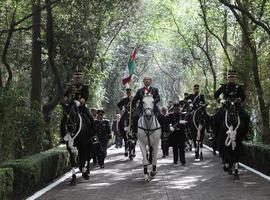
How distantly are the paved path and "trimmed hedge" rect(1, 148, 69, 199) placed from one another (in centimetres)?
42

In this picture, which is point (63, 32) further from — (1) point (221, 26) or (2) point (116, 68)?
(2) point (116, 68)

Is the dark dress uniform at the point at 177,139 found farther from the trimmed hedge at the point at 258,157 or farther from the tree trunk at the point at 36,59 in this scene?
the tree trunk at the point at 36,59

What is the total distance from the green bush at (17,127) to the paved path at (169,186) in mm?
2319

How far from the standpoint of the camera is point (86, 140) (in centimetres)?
1580

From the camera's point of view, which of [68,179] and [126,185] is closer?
[126,185]

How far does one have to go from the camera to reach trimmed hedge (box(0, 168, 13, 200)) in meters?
10.1

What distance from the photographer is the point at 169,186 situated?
13984 mm

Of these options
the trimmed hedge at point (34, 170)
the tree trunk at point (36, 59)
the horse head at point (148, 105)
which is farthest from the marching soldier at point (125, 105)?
the horse head at point (148, 105)

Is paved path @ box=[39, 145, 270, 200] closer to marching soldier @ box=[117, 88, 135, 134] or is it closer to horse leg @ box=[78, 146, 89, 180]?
horse leg @ box=[78, 146, 89, 180]

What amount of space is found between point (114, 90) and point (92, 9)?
33.0 meters

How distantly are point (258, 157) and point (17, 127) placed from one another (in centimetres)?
752

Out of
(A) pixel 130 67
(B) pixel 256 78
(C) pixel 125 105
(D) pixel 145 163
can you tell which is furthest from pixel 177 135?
(D) pixel 145 163

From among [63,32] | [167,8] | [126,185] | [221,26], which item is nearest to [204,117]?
Answer: [63,32]

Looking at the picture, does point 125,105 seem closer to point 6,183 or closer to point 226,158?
point 226,158
